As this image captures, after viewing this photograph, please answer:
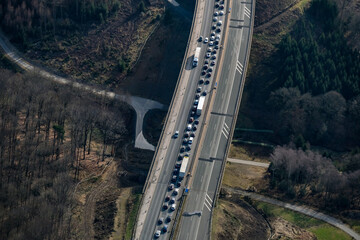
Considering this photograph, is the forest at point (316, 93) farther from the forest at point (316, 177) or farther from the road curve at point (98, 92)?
the road curve at point (98, 92)

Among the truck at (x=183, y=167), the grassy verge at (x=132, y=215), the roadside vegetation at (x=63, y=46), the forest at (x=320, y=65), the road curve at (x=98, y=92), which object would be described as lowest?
the grassy verge at (x=132, y=215)

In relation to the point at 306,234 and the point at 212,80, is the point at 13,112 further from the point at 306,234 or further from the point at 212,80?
the point at 306,234

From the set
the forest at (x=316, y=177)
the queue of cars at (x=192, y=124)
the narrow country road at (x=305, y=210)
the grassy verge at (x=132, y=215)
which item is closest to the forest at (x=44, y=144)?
the grassy verge at (x=132, y=215)

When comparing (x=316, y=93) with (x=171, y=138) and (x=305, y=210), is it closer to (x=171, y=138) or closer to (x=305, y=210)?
(x=305, y=210)

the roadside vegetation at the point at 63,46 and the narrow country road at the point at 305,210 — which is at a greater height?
the roadside vegetation at the point at 63,46

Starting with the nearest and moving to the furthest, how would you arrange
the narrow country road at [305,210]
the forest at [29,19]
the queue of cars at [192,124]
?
1. the queue of cars at [192,124]
2. the narrow country road at [305,210]
3. the forest at [29,19]

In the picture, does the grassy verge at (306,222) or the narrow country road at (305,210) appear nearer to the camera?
the grassy verge at (306,222)

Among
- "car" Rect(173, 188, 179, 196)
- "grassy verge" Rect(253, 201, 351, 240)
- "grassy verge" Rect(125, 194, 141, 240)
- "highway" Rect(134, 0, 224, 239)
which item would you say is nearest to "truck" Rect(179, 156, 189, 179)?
"highway" Rect(134, 0, 224, 239)

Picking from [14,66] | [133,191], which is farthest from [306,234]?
[14,66]
